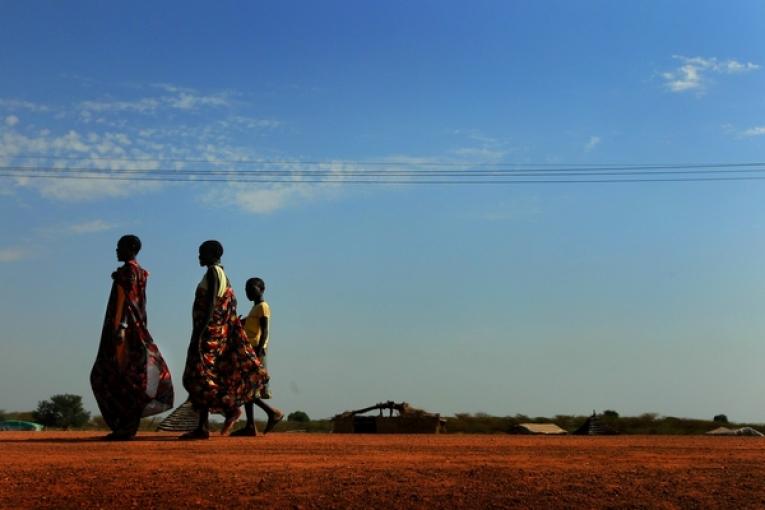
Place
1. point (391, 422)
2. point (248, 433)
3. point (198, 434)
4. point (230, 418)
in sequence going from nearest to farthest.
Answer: point (198, 434), point (230, 418), point (248, 433), point (391, 422)

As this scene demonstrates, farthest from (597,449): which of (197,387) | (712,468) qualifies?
(197,387)

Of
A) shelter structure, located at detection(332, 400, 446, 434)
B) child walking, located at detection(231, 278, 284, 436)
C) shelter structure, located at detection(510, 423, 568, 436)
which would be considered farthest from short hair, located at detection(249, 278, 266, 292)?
shelter structure, located at detection(510, 423, 568, 436)

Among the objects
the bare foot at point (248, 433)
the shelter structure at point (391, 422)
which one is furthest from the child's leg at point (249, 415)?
the shelter structure at point (391, 422)

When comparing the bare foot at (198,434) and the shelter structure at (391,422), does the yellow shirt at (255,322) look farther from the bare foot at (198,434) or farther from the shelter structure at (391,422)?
the shelter structure at (391,422)

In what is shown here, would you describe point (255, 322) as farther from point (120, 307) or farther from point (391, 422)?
point (391, 422)

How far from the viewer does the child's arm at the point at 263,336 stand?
14492 millimetres

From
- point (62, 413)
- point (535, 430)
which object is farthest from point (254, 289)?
point (62, 413)

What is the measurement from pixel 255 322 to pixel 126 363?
2.69 meters

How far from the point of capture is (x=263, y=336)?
14.6 metres

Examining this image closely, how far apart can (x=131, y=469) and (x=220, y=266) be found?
4479mm

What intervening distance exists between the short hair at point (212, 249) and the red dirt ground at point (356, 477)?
8.48 feet

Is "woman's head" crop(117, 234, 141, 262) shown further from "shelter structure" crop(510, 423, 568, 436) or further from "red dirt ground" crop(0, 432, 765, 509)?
"shelter structure" crop(510, 423, 568, 436)

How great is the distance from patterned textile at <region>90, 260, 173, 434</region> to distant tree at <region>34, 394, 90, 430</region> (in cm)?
2347

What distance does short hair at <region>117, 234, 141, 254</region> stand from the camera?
496 inches
